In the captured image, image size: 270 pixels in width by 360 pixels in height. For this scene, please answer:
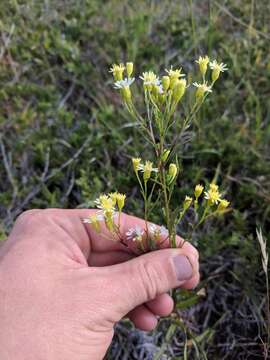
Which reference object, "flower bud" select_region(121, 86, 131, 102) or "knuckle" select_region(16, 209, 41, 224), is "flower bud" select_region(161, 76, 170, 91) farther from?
"knuckle" select_region(16, 209, 41, 224)

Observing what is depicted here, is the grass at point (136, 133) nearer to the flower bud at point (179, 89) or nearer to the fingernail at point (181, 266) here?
the fingernail at point (181, 266)

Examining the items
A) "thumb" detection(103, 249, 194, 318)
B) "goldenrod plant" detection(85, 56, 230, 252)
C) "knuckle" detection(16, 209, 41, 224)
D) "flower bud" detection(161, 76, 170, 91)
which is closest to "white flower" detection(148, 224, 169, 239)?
"goldenrod plant" detection(85, 56, 230, 252)

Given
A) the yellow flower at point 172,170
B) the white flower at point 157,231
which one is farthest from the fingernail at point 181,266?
the yellow flower at point 172,170

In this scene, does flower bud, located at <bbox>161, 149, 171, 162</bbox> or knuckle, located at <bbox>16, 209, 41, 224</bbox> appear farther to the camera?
knuckle, located at <bbox>16, 209, 41, 224</bbox>

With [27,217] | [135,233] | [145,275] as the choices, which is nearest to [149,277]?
[145,275]

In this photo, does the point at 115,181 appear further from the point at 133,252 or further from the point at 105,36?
the point at 105,36

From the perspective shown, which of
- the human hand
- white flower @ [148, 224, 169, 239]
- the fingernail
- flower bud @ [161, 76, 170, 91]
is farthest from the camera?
white flower @ [148, 224, 169, 239]

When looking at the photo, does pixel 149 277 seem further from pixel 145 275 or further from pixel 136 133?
pixel 136 133

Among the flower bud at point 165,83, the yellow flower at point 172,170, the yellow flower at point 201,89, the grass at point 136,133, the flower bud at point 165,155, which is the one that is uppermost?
the flower bud at point 165,83
